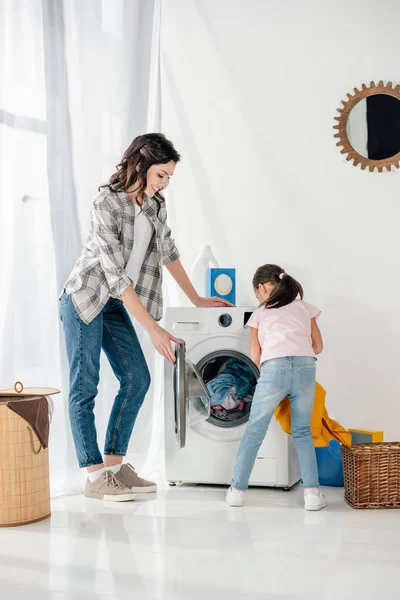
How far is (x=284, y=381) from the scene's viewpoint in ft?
8.46

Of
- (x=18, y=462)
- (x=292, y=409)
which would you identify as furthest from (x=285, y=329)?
(x=18, y=462)

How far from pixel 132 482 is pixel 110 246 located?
0.94 meters

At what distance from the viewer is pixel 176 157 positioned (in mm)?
2594

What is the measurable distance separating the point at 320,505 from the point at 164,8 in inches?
99.3

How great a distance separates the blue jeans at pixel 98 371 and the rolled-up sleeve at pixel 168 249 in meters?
0.30

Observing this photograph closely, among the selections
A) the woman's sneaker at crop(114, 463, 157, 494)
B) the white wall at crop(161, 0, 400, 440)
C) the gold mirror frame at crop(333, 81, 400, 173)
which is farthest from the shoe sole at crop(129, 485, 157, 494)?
the gold mirror frame at crop(333, 81, 400, 173)

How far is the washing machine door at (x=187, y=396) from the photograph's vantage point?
2.37 meters

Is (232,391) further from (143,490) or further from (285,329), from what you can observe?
(143,490)

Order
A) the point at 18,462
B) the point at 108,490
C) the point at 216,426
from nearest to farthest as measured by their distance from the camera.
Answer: the point at 18,462, the point at 108,490, the point at 216,426

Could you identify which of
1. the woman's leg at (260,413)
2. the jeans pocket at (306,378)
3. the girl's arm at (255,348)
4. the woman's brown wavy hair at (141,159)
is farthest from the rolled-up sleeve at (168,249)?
the jeans pocket at (306,378)

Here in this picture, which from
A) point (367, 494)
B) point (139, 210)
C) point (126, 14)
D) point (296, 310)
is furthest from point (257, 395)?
point (126, 14)

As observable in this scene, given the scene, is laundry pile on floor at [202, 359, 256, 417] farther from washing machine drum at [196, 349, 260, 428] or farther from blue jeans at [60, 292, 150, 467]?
blue jeans at [60, 292, 150, 467]

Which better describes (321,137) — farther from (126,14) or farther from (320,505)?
(320,505)

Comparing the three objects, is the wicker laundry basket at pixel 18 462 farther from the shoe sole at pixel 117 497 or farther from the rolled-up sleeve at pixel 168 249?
the rolled-up sleeve at pixel 168 249
